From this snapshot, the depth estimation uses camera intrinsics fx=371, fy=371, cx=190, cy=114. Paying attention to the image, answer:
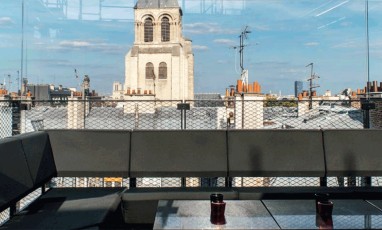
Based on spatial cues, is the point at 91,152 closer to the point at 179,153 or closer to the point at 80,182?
the point at 179,153

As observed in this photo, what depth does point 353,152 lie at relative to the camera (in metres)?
3.23

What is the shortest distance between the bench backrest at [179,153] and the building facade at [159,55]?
43185 mm

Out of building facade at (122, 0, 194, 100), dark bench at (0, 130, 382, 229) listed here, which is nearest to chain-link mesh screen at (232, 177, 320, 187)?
dark bench at (0, 130, 382, 229)

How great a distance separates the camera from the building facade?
47000mm

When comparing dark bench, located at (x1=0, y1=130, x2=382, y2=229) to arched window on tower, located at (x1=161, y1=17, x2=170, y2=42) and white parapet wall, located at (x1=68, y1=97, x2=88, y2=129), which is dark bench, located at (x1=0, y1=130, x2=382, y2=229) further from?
arched window on tower, located at (x1=161, y1=17, x2=170, y2=42)

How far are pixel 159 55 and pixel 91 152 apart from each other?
45.1 metres

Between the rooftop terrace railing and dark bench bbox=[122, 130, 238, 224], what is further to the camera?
the rooftop terrace railing

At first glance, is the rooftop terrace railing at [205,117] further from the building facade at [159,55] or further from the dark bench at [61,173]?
the building facade at [159,55]

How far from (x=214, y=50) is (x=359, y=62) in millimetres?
19756

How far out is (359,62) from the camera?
5.73 m

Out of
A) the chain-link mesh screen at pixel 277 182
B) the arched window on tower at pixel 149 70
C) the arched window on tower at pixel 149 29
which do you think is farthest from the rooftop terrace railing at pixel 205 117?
the arched window on tower at pixel 149 29

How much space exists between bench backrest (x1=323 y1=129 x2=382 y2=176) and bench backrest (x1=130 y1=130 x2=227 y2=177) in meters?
0.93

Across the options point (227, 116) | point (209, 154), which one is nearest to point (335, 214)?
point (209, 154)

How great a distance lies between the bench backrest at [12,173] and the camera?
2.19 metres
